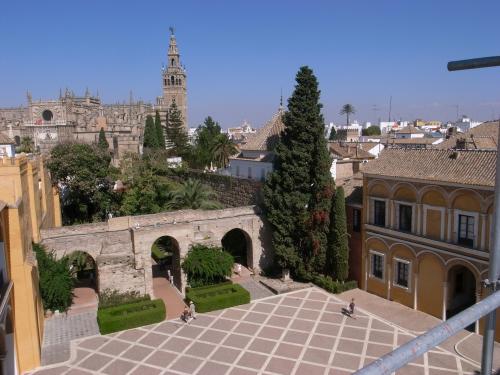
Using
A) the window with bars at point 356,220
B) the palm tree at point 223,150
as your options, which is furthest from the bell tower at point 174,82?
the window with bars at point 356,220

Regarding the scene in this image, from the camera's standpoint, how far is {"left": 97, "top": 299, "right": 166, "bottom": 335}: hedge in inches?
846

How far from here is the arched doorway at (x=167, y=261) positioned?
27695mm

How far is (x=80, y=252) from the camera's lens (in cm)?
2595

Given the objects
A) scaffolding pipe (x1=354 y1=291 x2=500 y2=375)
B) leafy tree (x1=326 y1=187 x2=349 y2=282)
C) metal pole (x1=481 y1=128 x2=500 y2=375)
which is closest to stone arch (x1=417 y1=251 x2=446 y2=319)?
leafy tree (x1=326 y1=187 x2=349 y2=282)

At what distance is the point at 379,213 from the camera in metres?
25.6

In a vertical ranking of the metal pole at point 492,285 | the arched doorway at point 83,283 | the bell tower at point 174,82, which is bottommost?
the arched doorway at point 83,283

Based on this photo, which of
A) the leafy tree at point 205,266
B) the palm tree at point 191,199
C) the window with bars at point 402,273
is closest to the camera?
the window with bars at point 402,273

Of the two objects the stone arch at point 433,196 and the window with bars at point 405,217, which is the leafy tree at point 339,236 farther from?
the stone arch at point 433,196

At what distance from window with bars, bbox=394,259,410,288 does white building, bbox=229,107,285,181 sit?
41.3 feet

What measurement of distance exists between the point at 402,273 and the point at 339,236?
4.30m

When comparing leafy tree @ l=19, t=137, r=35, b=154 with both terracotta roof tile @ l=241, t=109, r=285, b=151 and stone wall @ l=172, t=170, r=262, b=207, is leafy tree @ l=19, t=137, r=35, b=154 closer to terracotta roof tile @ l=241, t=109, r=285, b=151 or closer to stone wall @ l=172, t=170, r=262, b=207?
stone wall @ l=172, t=170, r=262, b=207

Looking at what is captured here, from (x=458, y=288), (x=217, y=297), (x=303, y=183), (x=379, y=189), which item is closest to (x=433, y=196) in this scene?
(x=379, y=189)

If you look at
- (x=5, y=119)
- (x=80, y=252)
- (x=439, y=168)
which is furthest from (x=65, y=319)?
(x=5, y=119)

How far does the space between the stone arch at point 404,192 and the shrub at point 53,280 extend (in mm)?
19145
